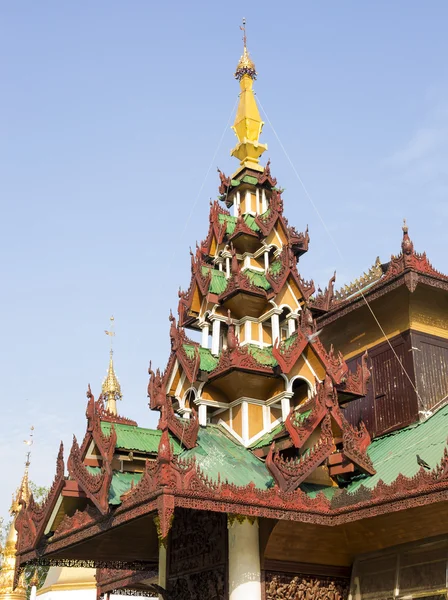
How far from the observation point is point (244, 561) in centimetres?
1499

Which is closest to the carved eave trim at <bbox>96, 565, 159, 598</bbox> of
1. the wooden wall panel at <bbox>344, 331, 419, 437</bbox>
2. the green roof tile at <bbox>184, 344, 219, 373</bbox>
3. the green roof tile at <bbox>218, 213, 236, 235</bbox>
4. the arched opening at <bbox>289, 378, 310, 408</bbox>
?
the green roof tile at <bbox>184, 344, 219, 373</bbox>

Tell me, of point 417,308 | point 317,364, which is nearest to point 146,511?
point 317,364

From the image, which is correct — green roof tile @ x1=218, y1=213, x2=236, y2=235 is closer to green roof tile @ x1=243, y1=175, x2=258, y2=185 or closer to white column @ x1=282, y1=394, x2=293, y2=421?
green roof tile @ x1=243, y1=175, x2=258, y2=185

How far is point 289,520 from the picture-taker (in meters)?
14.8

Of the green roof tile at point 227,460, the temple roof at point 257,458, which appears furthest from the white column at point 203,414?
the green roof tile at point 227,460

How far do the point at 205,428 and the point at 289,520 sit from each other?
402 cm

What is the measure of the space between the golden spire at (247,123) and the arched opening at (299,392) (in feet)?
25.7

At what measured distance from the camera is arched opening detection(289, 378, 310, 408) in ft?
62.5

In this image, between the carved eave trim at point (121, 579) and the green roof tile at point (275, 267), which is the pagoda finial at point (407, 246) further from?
the carved eave trim at point (121, 579)

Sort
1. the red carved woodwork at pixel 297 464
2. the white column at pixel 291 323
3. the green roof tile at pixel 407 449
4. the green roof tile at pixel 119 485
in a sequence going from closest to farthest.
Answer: the red carved woodwork at pixel 297 464 < the green roof tile at pixel 407 449 < the green roof tile at pixel 119 485 < the white column at pixel 291 323

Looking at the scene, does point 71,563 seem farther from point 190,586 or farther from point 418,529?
point 418,529

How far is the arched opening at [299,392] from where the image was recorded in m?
19.0

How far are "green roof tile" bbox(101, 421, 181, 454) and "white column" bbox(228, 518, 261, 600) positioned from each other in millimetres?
2416

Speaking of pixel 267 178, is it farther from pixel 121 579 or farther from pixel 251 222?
pixel 121 579
